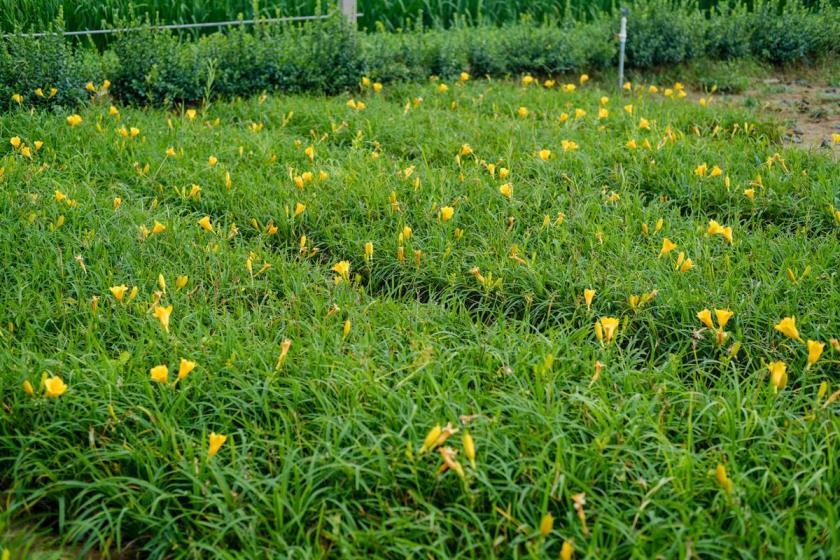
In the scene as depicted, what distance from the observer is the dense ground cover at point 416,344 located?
2344 millimetres

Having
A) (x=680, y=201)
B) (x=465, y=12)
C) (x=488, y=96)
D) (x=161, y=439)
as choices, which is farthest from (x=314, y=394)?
(x=465, y=12)

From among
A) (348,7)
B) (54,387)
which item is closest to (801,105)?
(348,7)

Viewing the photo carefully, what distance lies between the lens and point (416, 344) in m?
3.05

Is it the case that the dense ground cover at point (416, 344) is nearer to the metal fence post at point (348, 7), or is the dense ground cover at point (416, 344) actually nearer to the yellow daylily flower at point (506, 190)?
the yellow daylily flower at point (506, 190)

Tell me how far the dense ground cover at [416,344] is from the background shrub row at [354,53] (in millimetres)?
992

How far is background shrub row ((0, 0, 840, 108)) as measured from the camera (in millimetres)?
6168

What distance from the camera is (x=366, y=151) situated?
5.44 meters

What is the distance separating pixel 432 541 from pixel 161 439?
82 cm

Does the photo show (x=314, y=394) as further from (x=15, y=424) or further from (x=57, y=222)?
(x=57, y=222)

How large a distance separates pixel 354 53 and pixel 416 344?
15.1 feet

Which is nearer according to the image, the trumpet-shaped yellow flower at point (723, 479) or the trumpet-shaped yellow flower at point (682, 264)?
the trumpet-shaped yellow flower at point (723, 479)

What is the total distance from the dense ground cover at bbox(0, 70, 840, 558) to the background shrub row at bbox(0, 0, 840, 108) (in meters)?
0.99

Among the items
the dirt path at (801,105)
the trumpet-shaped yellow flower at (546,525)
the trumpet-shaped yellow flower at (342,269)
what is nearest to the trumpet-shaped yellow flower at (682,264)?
the trumpet-shaped yellow flower at (342,269)

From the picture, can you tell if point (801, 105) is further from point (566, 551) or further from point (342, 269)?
point (566, 551)
